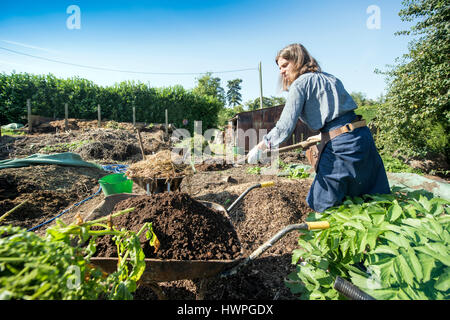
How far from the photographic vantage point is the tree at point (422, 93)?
22.8 feet

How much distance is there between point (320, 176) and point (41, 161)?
670 centimetres

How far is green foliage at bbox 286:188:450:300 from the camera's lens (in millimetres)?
→ 948

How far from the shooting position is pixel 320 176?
6.87ft

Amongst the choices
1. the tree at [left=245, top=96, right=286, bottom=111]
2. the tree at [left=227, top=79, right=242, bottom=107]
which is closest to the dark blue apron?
the tree at [left=245, top=96, right=286, bottom=111]

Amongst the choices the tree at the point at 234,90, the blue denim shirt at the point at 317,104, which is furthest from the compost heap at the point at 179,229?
the tree at the point at 234,90

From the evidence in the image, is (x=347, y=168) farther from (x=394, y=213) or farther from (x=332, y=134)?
(x=394, y=213)

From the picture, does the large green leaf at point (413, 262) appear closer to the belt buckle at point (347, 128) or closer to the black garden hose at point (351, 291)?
the black garden hose at point (351, 291)

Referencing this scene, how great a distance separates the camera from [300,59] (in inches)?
85.7

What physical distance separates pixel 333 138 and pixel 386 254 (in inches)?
42.6

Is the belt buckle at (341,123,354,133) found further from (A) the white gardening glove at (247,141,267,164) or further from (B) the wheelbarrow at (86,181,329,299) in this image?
(B) the wheelbarrow at (86,181,329,299)

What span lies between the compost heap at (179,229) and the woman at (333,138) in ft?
2.11

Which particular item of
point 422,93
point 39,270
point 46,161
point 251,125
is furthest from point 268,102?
point 39,270
